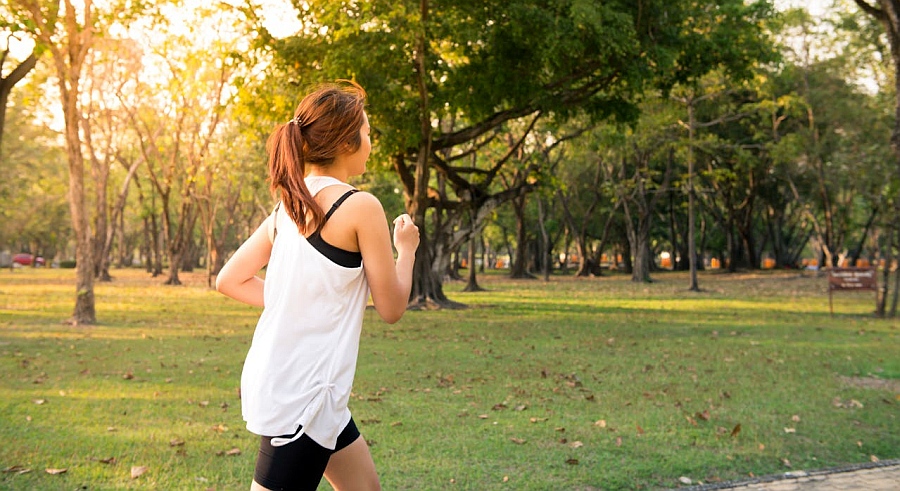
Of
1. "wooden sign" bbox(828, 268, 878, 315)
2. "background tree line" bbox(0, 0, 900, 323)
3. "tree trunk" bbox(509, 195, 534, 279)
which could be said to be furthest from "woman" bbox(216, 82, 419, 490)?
"tree trunk" bbox(509, 195, 534, 279)

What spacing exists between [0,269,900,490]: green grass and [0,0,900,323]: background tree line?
503 cm

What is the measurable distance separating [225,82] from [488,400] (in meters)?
25.3

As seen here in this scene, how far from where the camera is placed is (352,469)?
273 centimetres

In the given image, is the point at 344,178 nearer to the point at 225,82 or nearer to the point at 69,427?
the point at 69,427

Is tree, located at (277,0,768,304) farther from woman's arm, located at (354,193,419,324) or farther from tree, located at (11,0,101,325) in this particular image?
woman's arm, located at (354,193,419,324)

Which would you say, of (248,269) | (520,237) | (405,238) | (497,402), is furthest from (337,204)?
(520,237)

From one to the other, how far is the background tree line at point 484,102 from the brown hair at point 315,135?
12.4 meters

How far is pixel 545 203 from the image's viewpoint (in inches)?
2314

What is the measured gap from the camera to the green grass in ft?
20.3

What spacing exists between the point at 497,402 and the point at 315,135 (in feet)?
21.9

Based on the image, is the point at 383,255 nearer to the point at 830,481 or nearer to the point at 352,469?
the point at 352,469

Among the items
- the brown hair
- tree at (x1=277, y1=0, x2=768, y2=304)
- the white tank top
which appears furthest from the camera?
tree at (x1=277, y1=0, x2=768, y2=304)

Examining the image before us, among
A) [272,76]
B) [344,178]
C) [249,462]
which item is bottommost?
[249,462]

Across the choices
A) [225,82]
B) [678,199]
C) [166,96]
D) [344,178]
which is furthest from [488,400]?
[678,199]
